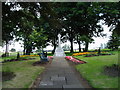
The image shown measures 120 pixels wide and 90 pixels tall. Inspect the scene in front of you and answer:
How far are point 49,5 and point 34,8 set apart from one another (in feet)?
3.81

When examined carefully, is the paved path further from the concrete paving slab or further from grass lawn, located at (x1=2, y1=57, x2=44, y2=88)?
grass lawn, located at (x1=2, y1=57, x2=44, y2=88)

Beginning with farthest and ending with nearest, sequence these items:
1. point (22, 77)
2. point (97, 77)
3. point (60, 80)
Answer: point (22, 77)
point (97, 77)
point (60, 80)

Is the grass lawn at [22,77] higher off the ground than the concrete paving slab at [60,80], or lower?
higher

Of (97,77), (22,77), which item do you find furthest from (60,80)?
A: (22,77)

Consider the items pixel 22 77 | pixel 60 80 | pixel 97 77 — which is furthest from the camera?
pixel 22 77

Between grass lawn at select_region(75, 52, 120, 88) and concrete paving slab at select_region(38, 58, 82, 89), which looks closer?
grass lawn at select_region(75, 52, 120, 88)

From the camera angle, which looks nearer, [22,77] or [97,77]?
[97,77]

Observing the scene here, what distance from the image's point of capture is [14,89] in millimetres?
4953

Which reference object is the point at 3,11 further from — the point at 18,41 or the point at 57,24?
the point at 18,41

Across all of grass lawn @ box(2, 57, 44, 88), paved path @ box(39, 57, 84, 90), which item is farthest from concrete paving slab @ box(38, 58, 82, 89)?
grass lawn @ box(2, 57, 44, 88)

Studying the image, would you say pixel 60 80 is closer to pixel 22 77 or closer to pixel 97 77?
pixel 97 77

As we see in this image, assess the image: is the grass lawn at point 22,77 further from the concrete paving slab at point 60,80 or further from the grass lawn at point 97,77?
the grass lawn at point 97,77

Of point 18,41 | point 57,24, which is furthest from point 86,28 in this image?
point 57,24

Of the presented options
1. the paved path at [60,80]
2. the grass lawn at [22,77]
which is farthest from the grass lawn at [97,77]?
the grass lawn at [22,77]
